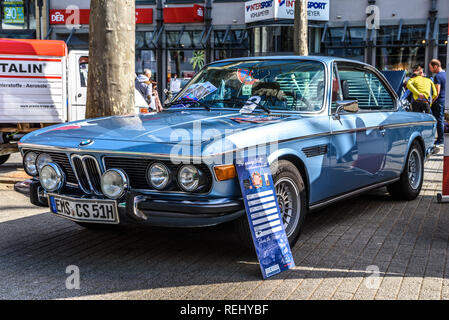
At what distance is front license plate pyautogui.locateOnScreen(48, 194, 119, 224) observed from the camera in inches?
154

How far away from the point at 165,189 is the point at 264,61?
6.93 ft

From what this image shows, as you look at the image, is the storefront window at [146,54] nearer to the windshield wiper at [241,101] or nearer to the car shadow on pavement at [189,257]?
the car shadow on pavement at [189,257]

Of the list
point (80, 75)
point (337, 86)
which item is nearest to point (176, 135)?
point (337, 86)

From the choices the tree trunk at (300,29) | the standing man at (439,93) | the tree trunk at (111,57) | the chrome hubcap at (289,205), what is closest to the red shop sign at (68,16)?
the tree trunk at (300,29)

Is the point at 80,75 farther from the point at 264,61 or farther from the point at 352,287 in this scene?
the point at 352,287

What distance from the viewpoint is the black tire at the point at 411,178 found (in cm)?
657

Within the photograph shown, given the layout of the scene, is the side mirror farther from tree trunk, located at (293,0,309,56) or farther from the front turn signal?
tree trunk, located at (293,0,309,56)

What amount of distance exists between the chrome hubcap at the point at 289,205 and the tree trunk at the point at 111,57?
12.3 feet

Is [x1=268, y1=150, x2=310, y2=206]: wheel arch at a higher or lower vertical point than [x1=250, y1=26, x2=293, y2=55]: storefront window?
lower

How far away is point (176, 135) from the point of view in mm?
3973

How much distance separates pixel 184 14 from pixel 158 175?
78.2 feet

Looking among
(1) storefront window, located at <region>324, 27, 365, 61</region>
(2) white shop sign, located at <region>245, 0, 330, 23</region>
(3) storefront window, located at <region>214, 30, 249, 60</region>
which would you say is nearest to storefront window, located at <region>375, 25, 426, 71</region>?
(1) storefront window, located at <region>324, 27, 365, 61</region>

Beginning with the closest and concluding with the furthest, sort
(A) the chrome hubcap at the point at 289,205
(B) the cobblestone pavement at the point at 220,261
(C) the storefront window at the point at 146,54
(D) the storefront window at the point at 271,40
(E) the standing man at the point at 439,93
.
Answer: (B) the cobblestone pavement at the point at 220,261 → (A) the chrome hubcap at the point at 289,205 → (E) the standing man at the point at 439,93 → (D) the storefront window at the point at 271,40 → (C) the storefront window at the point at 146,54

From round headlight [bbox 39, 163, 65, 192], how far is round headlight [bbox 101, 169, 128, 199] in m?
0.48
